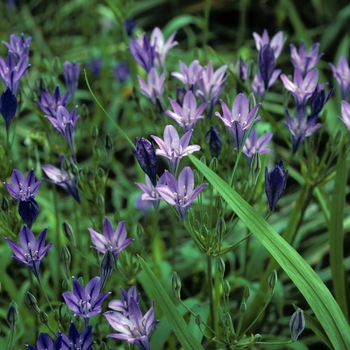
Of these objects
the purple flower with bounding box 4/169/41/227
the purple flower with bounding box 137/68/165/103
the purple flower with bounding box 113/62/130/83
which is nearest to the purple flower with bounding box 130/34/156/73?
the purple flower with bounding box 137/68/165/103

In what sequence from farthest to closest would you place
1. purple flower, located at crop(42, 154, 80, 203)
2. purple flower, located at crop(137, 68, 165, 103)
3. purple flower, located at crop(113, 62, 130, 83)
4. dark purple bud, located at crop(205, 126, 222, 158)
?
purple flower, located at crop(113, 62, 130, 83), purple flower, located at crop(137, 68, 165, 103), purple flower, located at crop(42, 154, 80, 203), dark purple bud, located at crop(205, 126, 222, 158)

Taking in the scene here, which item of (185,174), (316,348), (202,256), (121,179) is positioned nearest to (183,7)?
(121,179)

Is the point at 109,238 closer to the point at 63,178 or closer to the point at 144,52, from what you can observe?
the point at 63,178

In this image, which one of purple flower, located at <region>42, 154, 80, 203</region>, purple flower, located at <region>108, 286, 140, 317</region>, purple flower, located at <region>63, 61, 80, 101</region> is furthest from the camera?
purple flower, located at <region>63, 61, 80, 101</region>

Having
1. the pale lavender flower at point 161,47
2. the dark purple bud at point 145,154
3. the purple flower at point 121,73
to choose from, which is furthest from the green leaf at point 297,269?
the purple flower at point 121,73

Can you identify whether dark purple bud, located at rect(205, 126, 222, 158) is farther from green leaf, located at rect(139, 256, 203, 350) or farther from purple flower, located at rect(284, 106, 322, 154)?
green leaf, located at rect(139, 256, 203, 350)

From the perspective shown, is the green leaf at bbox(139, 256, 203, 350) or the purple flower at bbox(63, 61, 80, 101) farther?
the purple flower at bbox(63, 61, 80, 101)

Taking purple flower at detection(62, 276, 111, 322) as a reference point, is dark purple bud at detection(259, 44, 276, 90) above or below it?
above
